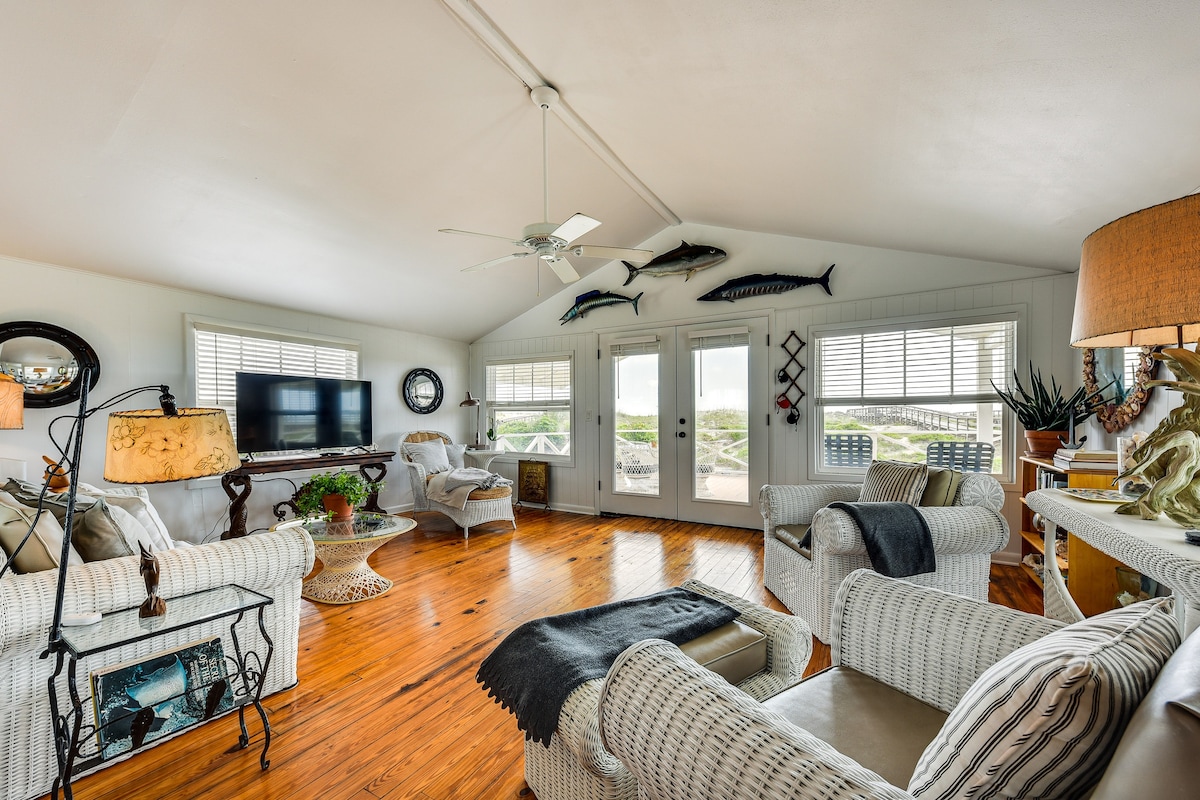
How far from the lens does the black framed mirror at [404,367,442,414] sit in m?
5.74

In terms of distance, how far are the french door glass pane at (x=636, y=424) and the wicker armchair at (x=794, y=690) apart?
3.88 metres

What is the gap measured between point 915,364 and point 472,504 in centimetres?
390

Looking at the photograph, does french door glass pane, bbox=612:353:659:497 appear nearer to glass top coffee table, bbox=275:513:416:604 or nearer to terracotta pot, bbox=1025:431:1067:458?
glass top coffee table, bbox=275:513:416:604

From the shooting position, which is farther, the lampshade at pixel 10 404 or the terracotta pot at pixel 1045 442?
the terracotta pot at pixel 1045 442

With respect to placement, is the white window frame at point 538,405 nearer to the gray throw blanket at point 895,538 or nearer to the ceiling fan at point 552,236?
the ceiling fan at point 552,236

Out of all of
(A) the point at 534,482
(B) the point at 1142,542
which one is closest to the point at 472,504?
(A) the point at 534,482

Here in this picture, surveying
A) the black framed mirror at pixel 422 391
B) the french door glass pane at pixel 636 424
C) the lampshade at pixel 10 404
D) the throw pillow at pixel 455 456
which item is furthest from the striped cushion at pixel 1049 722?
the black framed mirror at pixel 422 391

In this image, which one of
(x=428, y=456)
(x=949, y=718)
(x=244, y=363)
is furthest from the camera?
(x=428, y=456)

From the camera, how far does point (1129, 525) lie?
1.31 meters

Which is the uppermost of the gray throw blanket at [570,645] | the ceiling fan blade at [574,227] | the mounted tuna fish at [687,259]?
the mounted tuna fish at [687,259]

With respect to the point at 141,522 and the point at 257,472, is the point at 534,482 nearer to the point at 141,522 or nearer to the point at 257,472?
the point at 257,472

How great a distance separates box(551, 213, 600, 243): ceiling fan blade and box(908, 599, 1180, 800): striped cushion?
2.24 meters

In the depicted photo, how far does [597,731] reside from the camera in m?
1.16

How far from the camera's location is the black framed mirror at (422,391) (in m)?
5.74
